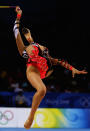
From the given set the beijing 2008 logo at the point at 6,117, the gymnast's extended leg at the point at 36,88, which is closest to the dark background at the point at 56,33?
the beijing 2008 logo at the point at 6,117

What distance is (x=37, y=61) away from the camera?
14.8 ft

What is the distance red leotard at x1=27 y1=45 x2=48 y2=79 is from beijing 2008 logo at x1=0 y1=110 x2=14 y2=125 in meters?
4.48

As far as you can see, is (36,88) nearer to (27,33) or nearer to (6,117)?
(27,33)

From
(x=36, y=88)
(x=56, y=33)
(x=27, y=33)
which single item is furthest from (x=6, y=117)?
(x=56, y=33)

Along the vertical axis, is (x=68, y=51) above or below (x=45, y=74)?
below

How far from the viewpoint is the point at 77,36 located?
40.8 feet

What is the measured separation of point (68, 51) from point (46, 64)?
780 centimetres

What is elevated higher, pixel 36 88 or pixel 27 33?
pixel 27 33

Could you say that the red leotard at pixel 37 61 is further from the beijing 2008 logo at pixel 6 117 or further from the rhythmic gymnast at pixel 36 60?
the beijing 2008 logo at pixel 6 117

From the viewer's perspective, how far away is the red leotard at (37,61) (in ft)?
14.8

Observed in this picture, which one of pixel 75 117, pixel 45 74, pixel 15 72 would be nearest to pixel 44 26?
pixel 15 72

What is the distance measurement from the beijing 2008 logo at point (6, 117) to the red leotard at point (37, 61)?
4484 mm

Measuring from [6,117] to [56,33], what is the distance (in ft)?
16.4

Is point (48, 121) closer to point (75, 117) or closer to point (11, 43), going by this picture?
point (75, 117)
